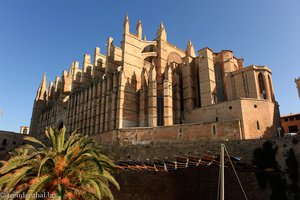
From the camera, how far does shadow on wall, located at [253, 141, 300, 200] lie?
1557 cm

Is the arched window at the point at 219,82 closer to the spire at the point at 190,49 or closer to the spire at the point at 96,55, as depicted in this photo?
the spire at the point at 190,49

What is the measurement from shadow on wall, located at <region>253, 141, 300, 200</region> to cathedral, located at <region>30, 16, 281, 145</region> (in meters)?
3.26

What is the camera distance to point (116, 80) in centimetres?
3139

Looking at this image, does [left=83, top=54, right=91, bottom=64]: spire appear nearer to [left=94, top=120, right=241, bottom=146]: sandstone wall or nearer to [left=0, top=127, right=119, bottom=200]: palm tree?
[left=94, top=120, right=241, bottom=146]: sandstone wall

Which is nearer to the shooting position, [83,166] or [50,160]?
[50,160]

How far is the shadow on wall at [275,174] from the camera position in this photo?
1557 centimetres

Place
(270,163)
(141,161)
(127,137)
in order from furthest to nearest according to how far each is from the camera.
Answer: (127,137) → (141,161) → (270,163)

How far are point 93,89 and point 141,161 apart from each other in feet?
59.8

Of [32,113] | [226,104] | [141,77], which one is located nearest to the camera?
[226,104]

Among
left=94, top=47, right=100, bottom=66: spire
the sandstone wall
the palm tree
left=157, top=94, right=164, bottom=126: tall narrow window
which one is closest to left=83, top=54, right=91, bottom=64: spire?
left=94, top=47, right=100, bottom=66: spire

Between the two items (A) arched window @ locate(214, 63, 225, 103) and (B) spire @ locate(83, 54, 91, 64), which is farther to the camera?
(B) spire @ locate(83, 54, 91, 64)

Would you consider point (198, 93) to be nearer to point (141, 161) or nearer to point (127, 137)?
point (127, 137)

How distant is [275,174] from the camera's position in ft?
53.5

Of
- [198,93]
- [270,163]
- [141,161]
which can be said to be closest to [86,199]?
[141,161]
